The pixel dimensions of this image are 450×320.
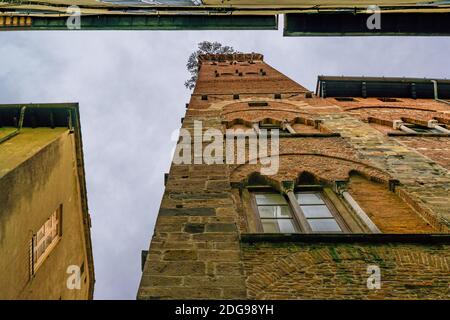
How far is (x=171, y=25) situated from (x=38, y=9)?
3.70m

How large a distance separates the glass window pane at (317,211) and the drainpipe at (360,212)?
0.35 meters

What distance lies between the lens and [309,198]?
6223 mm

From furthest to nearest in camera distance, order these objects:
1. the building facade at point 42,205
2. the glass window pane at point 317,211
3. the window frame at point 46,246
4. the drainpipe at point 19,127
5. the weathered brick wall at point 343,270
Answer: the drainpipe at point 19,127 → the window frame at point 46,246 → the building facade at point 42,205 → the glass window pane at point 317,211 → the weathered brick wall at point 343,270

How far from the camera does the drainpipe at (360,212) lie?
5.00m

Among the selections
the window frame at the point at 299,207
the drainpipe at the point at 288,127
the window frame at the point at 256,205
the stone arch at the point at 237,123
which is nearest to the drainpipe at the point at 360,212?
the window frame at the point at 299,207

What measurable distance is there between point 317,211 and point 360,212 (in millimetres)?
633

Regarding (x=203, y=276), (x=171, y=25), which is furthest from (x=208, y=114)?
(x=203, y=276)

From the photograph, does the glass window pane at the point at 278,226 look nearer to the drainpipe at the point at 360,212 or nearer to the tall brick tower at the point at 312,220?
the tall brick tower at the point at 312,220

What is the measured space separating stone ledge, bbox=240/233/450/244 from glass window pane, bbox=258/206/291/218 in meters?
1.19

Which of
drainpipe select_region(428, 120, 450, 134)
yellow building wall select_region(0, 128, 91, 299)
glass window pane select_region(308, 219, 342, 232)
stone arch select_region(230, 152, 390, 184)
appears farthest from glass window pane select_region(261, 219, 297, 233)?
drainpipe select_region(428, 120, 450, 134)

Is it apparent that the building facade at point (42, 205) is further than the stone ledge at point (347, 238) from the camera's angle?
Yes

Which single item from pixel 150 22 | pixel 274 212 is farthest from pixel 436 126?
pixel 150 22

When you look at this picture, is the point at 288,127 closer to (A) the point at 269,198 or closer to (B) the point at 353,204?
(A) the point at 269,198
